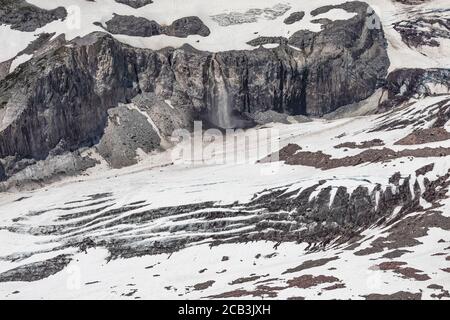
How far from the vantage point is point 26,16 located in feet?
460

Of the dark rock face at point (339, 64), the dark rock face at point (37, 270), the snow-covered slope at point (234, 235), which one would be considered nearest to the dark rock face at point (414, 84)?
the dark rock face at point (339, 64)

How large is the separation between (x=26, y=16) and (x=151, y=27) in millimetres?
24003

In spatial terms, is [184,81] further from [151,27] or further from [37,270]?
[37,270]

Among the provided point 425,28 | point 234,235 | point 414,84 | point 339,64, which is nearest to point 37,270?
point 234,235

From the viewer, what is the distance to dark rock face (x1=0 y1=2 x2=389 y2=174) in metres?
122

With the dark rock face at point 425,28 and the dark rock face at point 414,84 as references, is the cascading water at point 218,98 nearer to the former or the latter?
the dark rock face at point 414,84

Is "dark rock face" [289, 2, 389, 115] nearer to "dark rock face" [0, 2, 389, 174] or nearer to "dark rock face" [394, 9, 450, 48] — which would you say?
"dark rock face" [0, 2, 389, 174]

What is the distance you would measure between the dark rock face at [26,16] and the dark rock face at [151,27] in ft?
33.3

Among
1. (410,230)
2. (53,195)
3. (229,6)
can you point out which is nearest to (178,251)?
(410,230)

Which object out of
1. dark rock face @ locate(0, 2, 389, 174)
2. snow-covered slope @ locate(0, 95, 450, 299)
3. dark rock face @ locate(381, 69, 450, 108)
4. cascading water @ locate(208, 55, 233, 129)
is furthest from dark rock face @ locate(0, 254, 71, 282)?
dark rock face @ locate(381, 69, 450, 108)

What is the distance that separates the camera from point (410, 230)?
6519cm

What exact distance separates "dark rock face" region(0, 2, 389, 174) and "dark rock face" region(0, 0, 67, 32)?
35.4 ft

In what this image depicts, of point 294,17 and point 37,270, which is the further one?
point 294,17

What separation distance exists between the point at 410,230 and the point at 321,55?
84.3 metres
